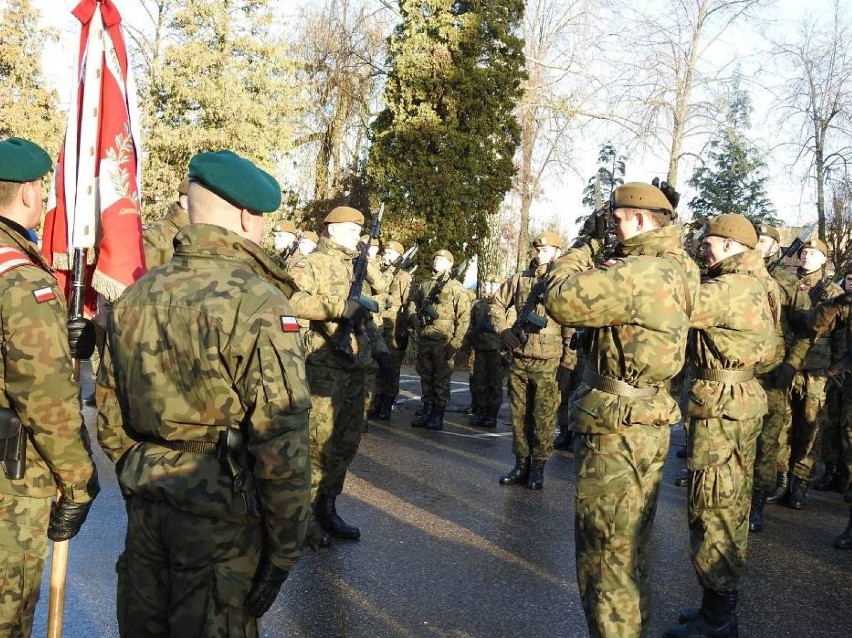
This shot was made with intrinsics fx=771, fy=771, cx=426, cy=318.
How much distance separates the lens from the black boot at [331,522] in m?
5.26

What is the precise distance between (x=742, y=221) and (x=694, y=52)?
668 inches

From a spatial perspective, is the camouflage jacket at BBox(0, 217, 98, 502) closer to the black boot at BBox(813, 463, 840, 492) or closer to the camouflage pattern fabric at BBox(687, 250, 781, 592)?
the camouflage pattern fabric at BBox(687, 250, 781, 592)

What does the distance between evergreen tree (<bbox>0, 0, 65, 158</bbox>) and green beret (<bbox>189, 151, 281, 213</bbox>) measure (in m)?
18.8

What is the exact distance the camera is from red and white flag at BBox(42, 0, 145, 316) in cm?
377

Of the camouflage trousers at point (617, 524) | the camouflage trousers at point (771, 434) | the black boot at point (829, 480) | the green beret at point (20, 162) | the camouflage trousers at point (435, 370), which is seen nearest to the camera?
the green beret at point (20, 162)

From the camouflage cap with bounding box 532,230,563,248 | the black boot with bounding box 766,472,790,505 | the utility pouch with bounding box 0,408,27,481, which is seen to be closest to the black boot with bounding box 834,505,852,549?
the black boot with bounding box 766,472,790,505

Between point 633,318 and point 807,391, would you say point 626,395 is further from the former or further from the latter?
point 807,391

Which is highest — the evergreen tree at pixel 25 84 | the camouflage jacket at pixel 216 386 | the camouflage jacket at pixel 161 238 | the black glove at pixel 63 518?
the evergreen tree at pixel 25 84

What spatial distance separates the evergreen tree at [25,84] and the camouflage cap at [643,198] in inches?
732

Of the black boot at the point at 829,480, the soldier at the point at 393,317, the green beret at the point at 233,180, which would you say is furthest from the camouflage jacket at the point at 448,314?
the green beret at the point at 233,180

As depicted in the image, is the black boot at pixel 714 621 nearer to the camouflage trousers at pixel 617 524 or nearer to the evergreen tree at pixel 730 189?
the camouflage trousers at pixel 617 524

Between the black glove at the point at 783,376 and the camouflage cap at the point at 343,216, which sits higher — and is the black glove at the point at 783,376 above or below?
below

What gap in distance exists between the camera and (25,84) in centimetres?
1975

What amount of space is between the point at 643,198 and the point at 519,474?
394cm
